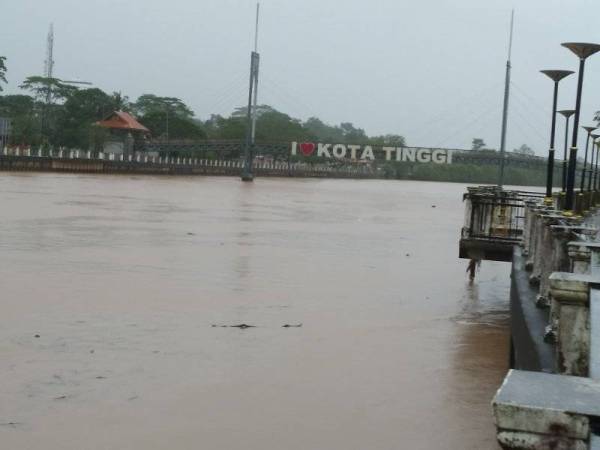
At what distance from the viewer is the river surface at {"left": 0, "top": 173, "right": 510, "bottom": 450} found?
5797mm

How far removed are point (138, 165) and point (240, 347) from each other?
2797 inches

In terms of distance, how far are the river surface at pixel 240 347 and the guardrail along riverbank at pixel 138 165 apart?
156ft

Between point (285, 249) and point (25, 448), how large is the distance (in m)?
12.4

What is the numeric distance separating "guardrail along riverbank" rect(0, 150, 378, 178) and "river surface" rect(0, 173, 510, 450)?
4741cm

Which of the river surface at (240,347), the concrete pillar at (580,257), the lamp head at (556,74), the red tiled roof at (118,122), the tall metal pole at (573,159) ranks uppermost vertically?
the red tiled roof at (118,122)

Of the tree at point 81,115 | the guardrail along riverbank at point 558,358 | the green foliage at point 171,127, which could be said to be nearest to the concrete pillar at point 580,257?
the guardrail along riverbank at point 558,358

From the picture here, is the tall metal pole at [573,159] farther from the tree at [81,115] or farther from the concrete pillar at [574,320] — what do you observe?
the tree at [81,115]

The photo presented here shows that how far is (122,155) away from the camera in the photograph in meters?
84.4

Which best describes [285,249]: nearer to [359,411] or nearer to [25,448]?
[359,411]

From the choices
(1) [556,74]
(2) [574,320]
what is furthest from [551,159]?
(2) [574,320]

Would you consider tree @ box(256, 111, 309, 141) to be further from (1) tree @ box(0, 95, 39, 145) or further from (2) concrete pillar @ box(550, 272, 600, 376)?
(2) concrete pillar @ box(550, 272, 600, 376)

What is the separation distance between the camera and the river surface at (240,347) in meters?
5.80

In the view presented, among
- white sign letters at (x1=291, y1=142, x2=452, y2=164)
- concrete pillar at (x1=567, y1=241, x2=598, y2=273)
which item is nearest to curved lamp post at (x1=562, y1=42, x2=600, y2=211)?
concrete pillar at (x1=567, y1=241, x2=598, y2=273)

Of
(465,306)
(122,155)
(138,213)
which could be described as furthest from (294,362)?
(122,155)
